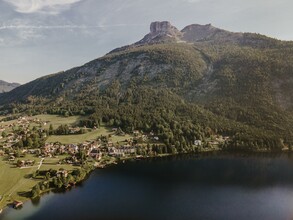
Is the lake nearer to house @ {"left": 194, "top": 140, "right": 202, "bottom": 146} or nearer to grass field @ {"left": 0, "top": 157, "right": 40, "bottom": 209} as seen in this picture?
grass field @ {"left": 0, "top": 157, "right": 40, "bottom": 209}

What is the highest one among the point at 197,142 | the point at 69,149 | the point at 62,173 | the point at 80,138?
the point at 80,138

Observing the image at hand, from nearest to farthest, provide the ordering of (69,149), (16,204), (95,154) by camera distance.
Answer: (16,204), (95,154), (69,149)

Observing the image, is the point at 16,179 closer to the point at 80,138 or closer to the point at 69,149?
the point at 69,149

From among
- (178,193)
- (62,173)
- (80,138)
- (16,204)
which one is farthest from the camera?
(80,138)

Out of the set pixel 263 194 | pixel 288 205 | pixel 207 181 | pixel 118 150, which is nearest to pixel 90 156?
pixel 118 150

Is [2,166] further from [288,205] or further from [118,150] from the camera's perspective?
[288,205]

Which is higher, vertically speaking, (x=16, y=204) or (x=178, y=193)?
(x=16, y=204)

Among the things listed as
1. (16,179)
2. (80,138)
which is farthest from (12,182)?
(80,138)

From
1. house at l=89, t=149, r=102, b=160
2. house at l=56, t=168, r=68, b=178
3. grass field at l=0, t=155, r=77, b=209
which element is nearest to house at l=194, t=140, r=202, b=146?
house at l=89, t=149, r=102, b=160
